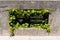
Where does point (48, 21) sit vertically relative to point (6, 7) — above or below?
below

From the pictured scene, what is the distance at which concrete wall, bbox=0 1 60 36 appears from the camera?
7.55 m

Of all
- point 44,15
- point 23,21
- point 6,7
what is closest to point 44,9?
point 44,15

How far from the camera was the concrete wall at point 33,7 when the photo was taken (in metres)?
7.55

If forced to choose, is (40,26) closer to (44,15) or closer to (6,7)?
(44,15)

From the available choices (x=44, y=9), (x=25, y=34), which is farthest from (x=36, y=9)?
(x=25, y=34)

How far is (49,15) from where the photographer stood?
7676 millimetres

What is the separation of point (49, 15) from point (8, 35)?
1.87 m

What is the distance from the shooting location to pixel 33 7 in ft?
25.0

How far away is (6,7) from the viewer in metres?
7.59

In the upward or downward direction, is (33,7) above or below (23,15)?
above

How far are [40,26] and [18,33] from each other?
0.95 meters
